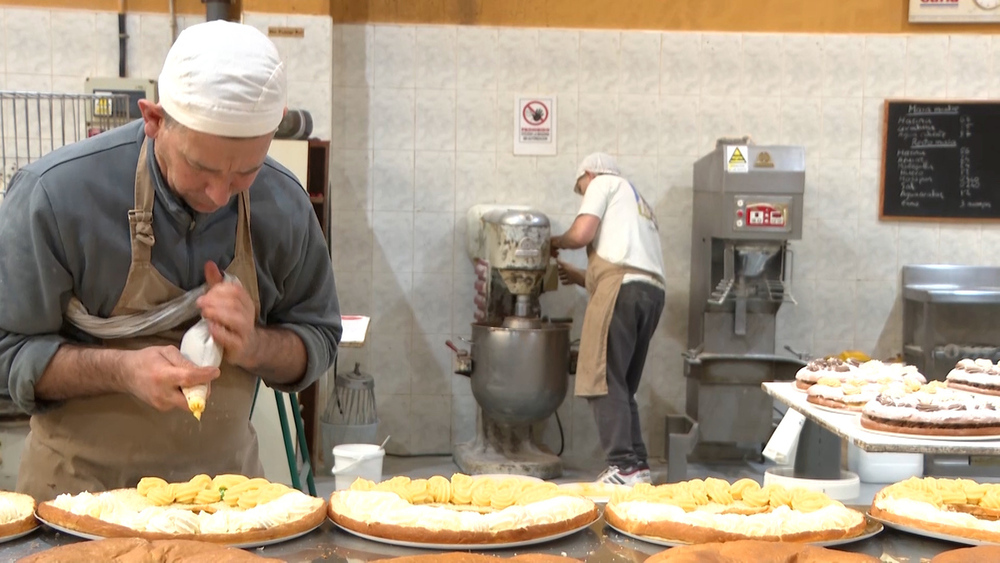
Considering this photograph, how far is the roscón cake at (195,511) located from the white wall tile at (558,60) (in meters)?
4.42

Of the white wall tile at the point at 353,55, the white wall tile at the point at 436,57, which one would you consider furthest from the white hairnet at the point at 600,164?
the white wall tile at the point at 353,55

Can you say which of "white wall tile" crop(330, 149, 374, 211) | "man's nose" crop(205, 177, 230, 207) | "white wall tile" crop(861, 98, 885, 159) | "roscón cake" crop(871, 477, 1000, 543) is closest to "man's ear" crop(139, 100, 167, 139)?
"man's nose" crop(205, 177, 230, 207)

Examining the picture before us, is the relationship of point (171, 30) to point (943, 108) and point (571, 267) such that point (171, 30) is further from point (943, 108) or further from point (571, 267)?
point (943, 108)

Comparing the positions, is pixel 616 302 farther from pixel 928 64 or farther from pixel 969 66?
pixel 969 66

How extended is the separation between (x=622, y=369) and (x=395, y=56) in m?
2.19

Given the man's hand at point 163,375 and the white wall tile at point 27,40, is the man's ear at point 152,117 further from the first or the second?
the white wall tile at point 27,40

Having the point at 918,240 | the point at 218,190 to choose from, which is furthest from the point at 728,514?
the point at 918,240

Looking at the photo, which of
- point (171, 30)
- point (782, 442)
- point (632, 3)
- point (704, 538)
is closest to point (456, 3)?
point (632, 3)

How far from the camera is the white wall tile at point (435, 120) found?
5.82m

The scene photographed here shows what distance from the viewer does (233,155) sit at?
1.67 meters

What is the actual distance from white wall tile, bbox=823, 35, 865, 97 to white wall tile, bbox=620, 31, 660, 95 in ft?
3.21

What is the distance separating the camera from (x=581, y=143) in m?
5.84

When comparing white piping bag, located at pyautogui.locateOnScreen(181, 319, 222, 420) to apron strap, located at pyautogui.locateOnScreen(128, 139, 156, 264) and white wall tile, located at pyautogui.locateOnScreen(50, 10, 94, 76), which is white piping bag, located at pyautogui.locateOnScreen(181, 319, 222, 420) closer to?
apron strap, located at pyautogui.locateOnScreen(128, 139, 156, 264)

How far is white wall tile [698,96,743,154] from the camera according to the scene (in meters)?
5.86
